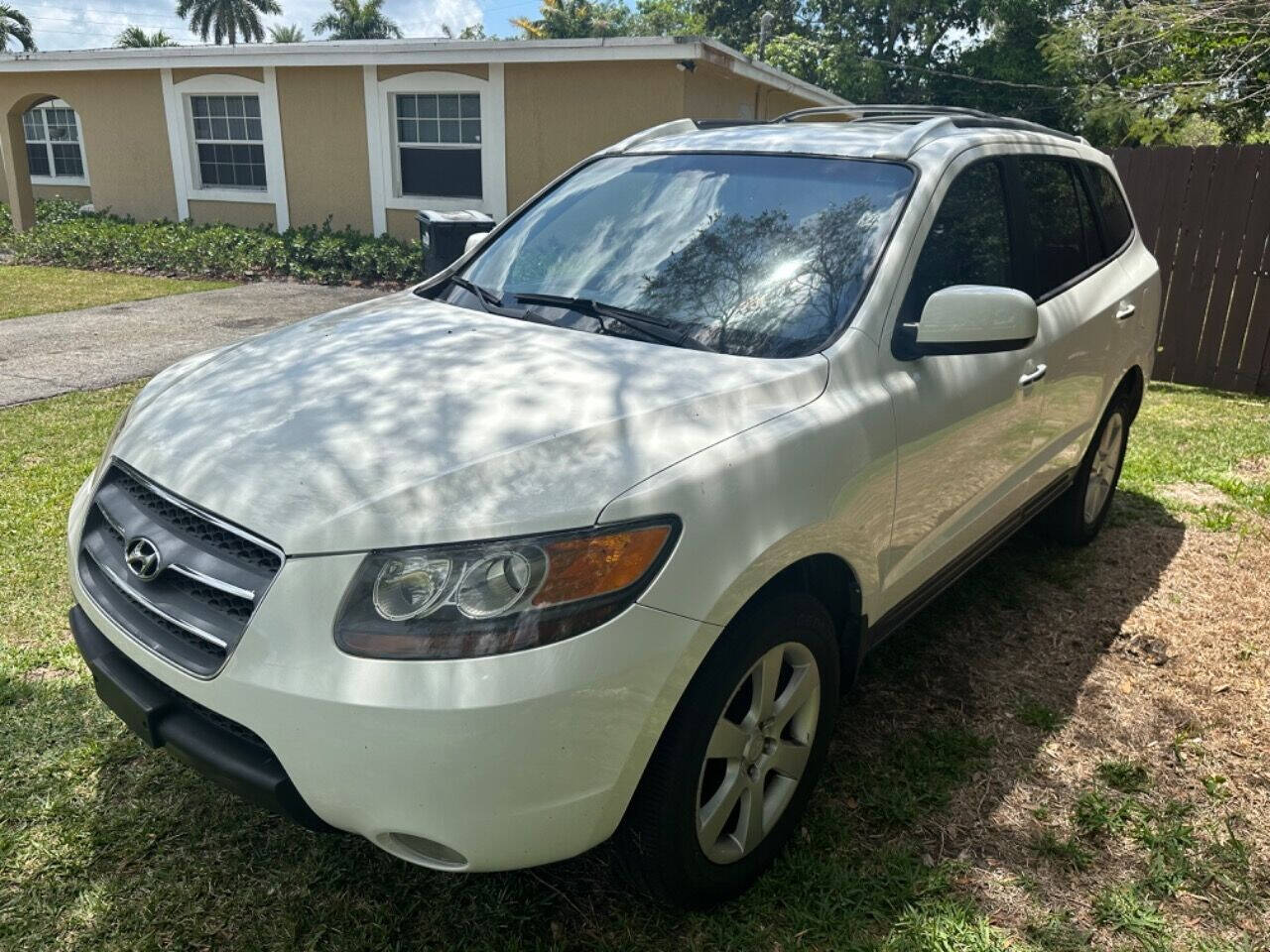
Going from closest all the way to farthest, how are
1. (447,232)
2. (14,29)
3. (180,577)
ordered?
(180,577), (447,232), (14,29)

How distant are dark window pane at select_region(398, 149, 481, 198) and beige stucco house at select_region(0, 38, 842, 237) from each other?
0.02 m

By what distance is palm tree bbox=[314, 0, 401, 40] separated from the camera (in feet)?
178

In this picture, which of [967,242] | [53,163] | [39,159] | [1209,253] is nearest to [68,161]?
[53,163]

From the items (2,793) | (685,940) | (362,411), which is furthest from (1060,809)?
(2,793)

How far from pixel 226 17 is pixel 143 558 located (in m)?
69.8

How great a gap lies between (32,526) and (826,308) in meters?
3.84

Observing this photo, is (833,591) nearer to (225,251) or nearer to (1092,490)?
(1092,490)

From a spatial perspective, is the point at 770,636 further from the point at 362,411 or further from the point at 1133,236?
the point at 1133,236

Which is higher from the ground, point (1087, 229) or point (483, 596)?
point (1087, 229)

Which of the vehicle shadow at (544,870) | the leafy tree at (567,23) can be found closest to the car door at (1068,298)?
the vehicle shadow at (544,870)

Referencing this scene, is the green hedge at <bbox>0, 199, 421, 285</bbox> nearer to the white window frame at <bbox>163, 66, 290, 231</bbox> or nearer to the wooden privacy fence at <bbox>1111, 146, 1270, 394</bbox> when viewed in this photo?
the white window frame at <bbox>163, 66, 290, 231</bbox>

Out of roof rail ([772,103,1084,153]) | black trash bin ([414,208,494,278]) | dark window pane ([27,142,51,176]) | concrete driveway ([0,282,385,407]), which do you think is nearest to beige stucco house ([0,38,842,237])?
concrete driveway ([0,282,385,407])

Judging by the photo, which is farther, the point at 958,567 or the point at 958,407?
the point at 958,567

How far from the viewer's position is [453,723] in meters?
1.84
